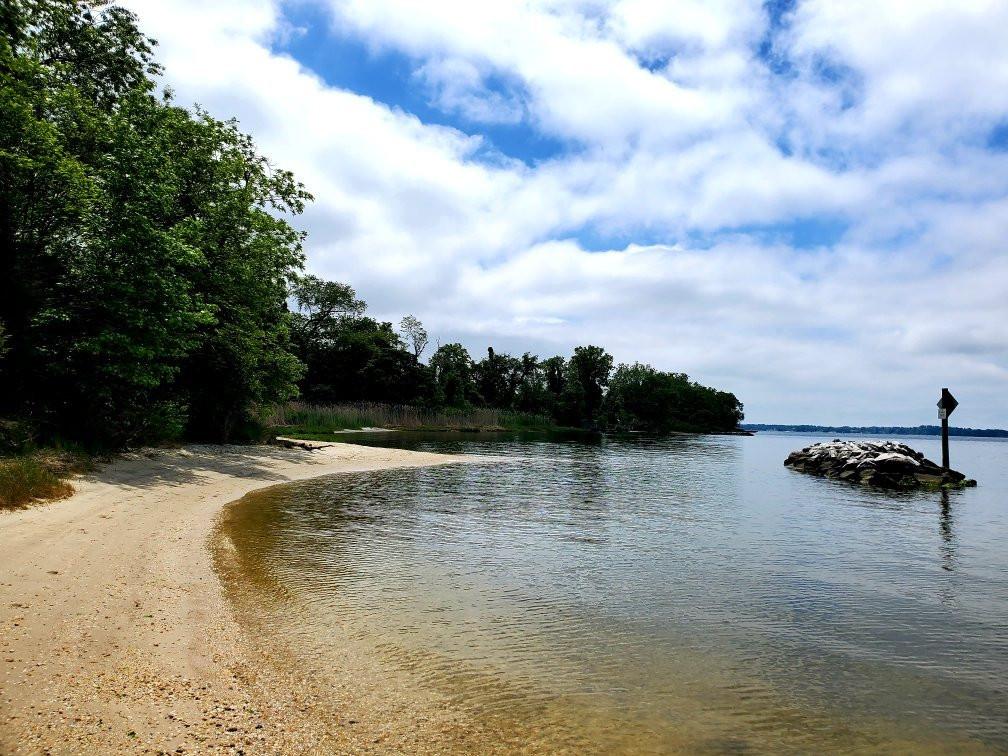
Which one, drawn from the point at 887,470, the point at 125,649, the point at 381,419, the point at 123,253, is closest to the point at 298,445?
the point at 123,253

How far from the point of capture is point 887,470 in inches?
1143

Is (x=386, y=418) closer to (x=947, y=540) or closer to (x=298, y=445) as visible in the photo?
(x=298, y=445)

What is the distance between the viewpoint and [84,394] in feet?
58.6

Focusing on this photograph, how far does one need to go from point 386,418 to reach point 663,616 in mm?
63546

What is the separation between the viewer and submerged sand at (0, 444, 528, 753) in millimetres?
4066

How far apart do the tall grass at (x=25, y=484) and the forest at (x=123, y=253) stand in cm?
427

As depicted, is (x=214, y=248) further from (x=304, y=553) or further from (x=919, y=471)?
(x=919, y=471)

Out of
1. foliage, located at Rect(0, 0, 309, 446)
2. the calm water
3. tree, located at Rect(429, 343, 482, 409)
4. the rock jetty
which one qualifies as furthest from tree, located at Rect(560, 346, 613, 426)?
the calm water

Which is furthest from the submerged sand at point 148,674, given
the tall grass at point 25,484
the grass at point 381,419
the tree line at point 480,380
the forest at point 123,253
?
the tree line at point 480,380

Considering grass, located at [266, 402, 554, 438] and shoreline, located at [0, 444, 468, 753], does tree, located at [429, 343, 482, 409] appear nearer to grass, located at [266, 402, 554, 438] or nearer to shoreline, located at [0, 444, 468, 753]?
grass, located at [266, 402, 554, 438]

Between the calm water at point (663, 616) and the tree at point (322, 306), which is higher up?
the tree at point (322, 306)

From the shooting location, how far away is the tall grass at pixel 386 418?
5483 cm

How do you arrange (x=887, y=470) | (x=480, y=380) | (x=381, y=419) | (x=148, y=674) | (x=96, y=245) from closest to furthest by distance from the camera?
(x=148, y=674) → (x=96, y=245) → (x=887, y=470) → (x=381, y=419) → (x=480, y=380)

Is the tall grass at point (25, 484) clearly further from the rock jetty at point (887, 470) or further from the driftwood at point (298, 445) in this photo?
the rock jetty at point (887, 470)
